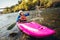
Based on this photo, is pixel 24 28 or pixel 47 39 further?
pixel 24 28

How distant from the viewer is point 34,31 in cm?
1777

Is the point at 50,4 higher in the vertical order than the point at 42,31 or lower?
lower

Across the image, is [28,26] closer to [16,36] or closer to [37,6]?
[16,36]

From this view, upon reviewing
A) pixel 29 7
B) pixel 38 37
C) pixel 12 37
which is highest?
pixel 38 37

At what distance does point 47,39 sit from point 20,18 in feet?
18.9

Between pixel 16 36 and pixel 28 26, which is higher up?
pixel 28 26

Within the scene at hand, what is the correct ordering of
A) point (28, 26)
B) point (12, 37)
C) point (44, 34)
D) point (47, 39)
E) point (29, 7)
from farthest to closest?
point (29, 7) → point (12, 37) → point (28, 26) → point (47, 39) → point (44, 34)

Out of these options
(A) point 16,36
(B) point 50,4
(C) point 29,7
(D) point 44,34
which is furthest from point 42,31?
(C) point 29,7

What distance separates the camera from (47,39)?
59.8 ft

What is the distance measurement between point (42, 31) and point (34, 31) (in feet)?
2.99

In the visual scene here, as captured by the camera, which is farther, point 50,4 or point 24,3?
point 24,3

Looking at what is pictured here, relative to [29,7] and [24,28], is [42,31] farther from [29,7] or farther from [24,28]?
[29,7]

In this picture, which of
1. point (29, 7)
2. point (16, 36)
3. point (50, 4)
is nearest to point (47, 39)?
point (16, 36)

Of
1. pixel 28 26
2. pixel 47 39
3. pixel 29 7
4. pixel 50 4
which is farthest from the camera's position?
pixel 29 7
